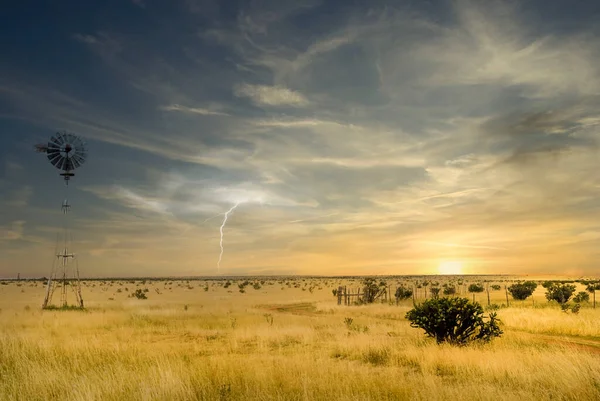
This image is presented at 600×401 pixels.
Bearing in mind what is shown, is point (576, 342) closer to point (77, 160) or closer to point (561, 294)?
point (561, 294)

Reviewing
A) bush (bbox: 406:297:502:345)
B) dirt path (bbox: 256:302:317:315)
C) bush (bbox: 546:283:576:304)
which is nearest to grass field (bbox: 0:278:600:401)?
bush (bbox: 406:297:502:345)

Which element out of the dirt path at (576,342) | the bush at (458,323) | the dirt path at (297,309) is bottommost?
the dirt path at (297,309)

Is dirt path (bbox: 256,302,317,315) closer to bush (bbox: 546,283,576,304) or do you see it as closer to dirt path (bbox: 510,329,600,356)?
dirt path (bbox: 510,329,600,356)

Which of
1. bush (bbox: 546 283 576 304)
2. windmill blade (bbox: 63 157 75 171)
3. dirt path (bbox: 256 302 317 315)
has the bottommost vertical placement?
dirt path (bbox: 256 302 317 315)

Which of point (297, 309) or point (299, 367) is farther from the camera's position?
point (297, 309)

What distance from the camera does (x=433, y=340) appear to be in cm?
1911

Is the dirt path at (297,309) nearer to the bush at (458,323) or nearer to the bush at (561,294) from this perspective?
the bush at (458,323)

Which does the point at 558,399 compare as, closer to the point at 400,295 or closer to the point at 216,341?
the point at 216,341

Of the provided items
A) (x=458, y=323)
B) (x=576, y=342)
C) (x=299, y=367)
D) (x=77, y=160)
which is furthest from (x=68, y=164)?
(x=576, y=342)

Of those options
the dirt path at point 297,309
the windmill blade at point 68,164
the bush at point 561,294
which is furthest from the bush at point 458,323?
the windmill blade at point 68,164

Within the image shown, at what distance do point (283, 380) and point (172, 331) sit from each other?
15842 millimetres

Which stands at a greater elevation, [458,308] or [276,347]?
[458,308]

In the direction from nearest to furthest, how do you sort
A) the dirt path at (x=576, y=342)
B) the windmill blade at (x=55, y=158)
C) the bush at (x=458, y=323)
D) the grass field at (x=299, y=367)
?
the grass field at (x=299, y=367) < the dirt path at (x=576, y=342) < the bush at (x=458, y=323) < the windmill blade at (x=55, y=158)

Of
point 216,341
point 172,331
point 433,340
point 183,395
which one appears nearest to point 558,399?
point 183,395
